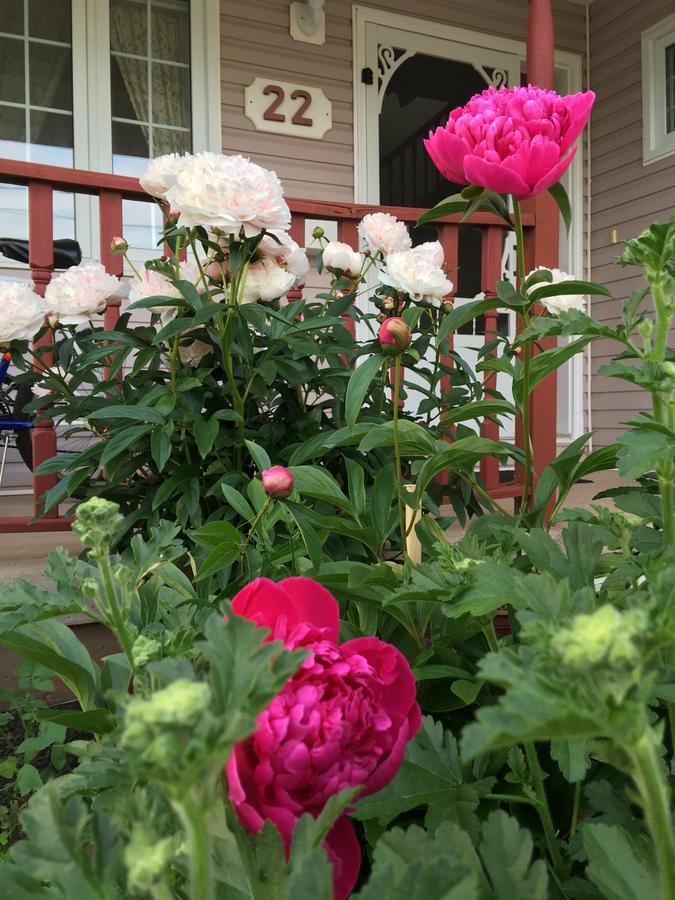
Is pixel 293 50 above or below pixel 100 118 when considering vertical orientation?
above

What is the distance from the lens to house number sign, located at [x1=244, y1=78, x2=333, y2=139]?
164 inches

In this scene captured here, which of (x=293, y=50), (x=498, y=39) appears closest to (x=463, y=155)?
(x=293, y=50)

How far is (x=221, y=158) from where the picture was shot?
3.74ft

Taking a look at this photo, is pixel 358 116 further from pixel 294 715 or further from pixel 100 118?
pixel 294 715

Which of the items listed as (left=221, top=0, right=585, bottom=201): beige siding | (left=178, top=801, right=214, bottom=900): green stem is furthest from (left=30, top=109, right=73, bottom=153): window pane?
(left=178, top=801, right=214, bottom=900): green stem

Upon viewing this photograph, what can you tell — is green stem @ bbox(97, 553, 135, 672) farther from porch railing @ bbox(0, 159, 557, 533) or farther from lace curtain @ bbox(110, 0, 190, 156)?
lace curtain @ bbox(110, 0, 190, 156)

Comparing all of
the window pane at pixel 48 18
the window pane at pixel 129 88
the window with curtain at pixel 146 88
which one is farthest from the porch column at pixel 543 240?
the window pane at pixel 48 18

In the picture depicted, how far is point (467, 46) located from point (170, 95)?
211cm

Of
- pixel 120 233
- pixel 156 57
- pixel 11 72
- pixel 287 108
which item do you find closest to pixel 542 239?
pixel 120 233

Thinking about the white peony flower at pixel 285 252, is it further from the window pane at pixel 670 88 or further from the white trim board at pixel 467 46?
the window pane at pixel 670 88

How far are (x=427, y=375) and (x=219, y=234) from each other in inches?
23.0

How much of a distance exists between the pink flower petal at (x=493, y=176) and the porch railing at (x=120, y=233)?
102 cm

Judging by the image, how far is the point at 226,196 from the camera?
3.50 ft

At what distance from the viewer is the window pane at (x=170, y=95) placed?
13.4 ft
